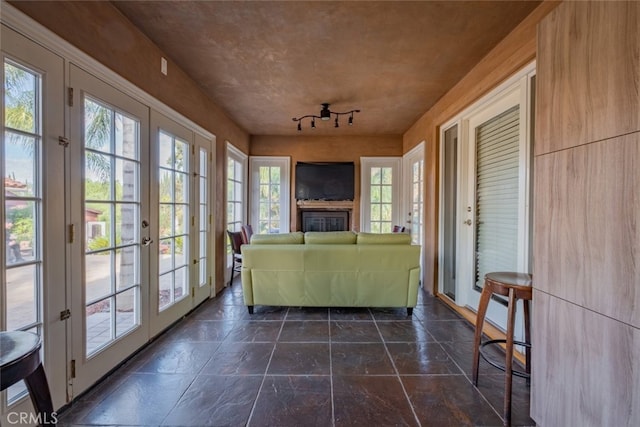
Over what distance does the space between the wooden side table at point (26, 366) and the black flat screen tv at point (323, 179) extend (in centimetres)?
439

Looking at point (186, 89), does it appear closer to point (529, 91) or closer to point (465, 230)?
point (529, 91)

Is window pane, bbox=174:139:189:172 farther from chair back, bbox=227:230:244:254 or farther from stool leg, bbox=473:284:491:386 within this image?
stool leg, bbox=473:284:491:386

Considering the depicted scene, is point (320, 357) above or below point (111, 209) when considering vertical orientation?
below

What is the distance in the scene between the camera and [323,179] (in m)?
5.22

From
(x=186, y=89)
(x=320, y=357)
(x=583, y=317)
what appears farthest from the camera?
(x=186, y=89)

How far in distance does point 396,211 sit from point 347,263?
2771mm

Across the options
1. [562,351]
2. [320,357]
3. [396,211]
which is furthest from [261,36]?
[396,211]

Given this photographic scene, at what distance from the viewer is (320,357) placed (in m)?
2.13

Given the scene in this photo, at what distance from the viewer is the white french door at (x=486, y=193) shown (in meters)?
2.09

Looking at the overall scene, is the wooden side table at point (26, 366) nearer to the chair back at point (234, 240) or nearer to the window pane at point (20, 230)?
the window pane at point (20, 230)

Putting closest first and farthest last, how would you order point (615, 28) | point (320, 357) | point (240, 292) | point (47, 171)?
point (615, 28), point (47, 171), point (320, 357), point (240, 292)

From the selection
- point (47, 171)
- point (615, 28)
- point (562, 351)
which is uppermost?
A: point (615, 28)

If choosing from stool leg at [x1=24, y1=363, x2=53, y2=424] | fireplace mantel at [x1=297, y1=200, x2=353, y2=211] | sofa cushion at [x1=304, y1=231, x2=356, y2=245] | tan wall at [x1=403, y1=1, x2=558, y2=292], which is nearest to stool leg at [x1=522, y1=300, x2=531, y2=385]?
sofa cushion at [x1=304, y1=231, x2=356, y2=245]

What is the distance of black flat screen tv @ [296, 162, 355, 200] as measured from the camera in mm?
5211
